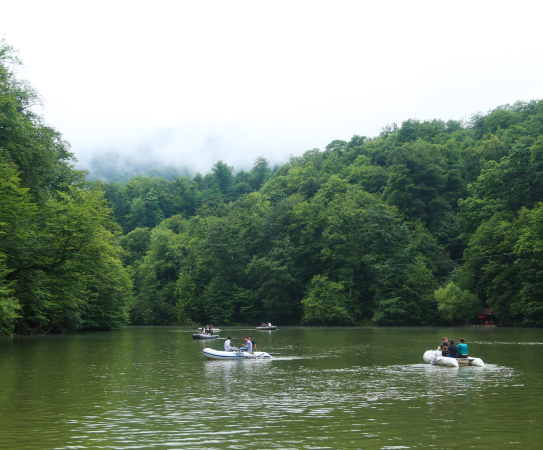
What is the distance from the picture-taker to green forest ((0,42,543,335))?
5044 cm

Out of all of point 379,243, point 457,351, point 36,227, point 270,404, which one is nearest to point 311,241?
point 379,243

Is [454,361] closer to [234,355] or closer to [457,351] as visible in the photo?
[457,351]

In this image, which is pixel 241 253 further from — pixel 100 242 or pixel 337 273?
pixel 100 242

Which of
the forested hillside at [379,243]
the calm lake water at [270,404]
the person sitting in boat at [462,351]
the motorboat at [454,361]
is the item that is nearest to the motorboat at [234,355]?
the calm lake water at [270,404]

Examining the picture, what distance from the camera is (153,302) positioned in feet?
369

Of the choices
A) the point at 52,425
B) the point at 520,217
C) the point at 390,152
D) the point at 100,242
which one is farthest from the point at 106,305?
Answer: the point at 390,152

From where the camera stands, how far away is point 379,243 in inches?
3684

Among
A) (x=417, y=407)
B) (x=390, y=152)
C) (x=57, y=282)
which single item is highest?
(x=390, y=152)

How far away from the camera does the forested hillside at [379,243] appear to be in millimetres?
78938

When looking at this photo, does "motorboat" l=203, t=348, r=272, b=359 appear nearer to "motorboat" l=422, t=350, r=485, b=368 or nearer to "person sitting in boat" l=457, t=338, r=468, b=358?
"motorboat" l=422, t=350, r=485, b=368

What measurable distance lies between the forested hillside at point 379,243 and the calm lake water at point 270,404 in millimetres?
48328

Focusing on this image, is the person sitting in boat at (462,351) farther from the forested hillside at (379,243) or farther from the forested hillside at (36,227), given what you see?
the forested hillside at (379,243)

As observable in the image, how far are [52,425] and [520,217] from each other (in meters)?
71.9

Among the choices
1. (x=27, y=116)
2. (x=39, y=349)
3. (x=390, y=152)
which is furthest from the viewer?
(x=390, y=152)
